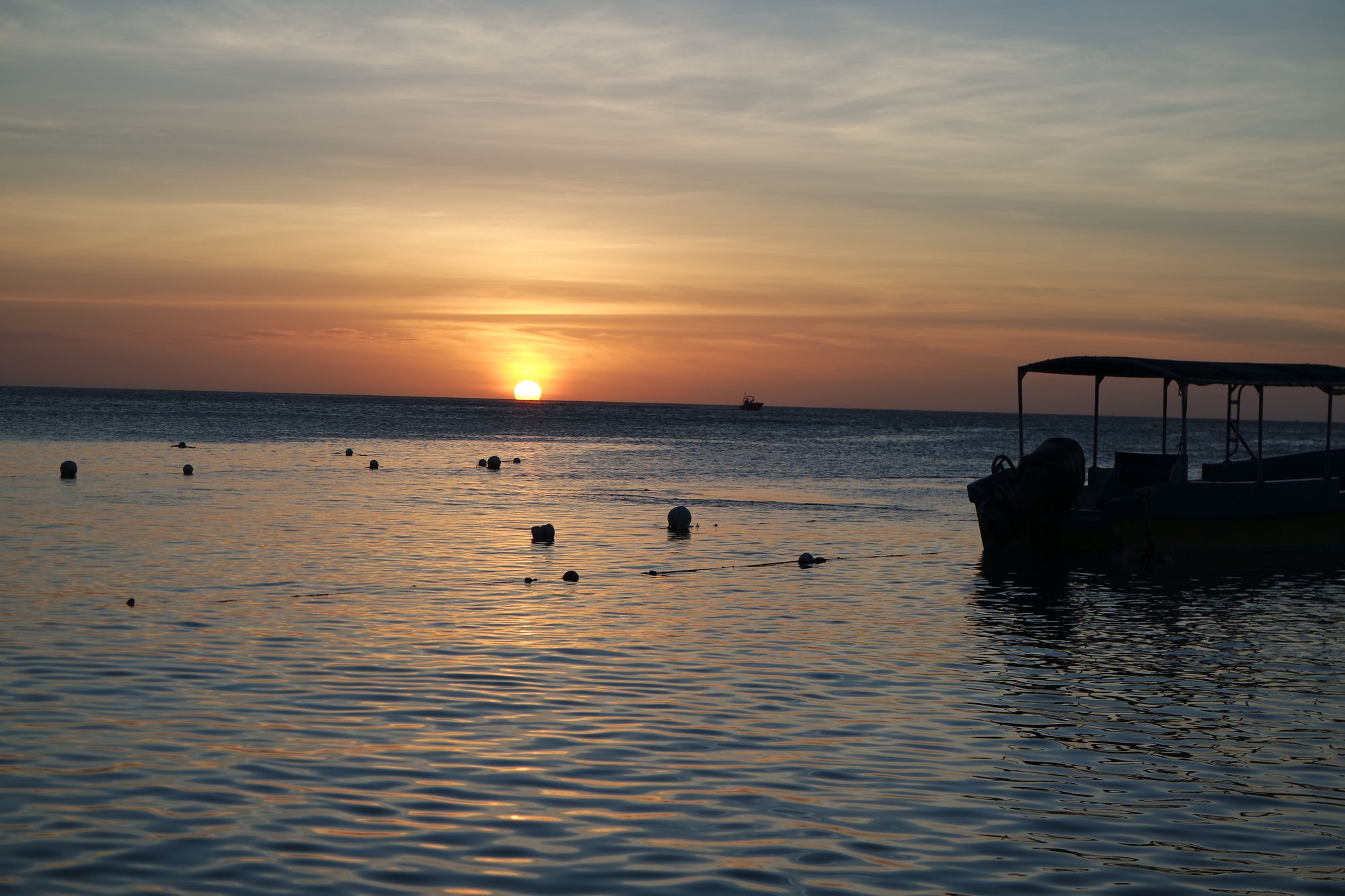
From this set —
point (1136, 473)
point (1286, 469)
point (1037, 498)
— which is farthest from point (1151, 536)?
point (1286, 469)

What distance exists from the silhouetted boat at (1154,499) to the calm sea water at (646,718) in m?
1.07

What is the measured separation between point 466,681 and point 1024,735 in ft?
18.3

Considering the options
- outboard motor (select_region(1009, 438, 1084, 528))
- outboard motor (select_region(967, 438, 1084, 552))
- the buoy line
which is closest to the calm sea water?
the buoy line

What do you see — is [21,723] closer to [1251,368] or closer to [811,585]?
[811,585]

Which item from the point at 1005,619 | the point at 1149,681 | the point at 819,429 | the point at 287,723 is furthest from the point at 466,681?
the point at 819,429

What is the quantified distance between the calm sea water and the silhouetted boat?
107cm

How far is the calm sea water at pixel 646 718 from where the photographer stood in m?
7.55

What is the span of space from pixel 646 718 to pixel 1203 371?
1989cm

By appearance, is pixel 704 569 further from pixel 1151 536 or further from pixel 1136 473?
pixel 1136 473

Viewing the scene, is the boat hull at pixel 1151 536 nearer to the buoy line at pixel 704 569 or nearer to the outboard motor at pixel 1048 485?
the outboard motor at pixel 1048 485

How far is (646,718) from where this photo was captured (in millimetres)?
11094

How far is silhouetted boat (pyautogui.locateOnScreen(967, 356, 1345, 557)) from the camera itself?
25656 mm

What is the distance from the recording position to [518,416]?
176000 mm

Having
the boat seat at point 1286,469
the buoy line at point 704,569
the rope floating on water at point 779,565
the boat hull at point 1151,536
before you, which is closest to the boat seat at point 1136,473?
the boat hull at point 1151,536
